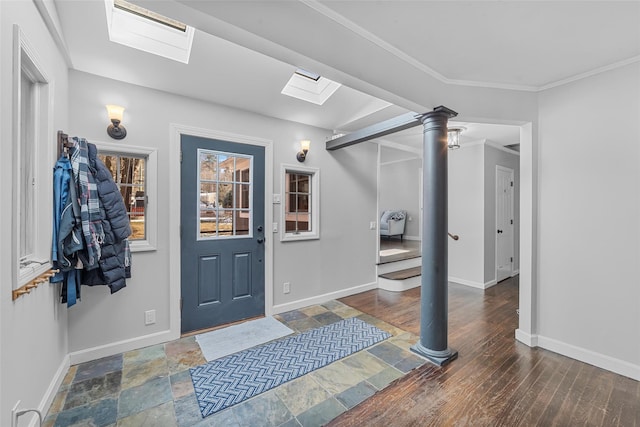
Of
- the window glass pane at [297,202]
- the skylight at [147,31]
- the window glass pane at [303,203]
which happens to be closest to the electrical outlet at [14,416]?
the skylight at [147,31]

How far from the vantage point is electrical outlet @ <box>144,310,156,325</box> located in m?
2.61

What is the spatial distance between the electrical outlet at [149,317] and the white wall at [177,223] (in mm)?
37

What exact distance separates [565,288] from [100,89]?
4.54 m

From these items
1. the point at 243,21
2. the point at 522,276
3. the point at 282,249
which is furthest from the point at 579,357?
the point at 243,21

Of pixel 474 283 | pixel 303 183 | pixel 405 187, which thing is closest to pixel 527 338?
pixel 474 283

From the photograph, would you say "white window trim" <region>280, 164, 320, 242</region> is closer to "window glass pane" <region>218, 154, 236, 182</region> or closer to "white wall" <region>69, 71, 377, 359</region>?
"white wall" <region>69, 71, 377, 359</region>

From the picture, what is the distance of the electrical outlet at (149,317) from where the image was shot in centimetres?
261

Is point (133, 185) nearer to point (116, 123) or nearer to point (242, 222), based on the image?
point (116, 123)

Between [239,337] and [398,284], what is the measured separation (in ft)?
8.37

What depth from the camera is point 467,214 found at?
15.4 feet

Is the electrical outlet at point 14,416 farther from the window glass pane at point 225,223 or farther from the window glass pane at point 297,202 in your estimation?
the window glass pane at point 297,202

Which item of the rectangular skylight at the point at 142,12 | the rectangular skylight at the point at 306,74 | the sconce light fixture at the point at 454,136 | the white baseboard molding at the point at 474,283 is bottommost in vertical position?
the white baseboard molding at the point at 474,283

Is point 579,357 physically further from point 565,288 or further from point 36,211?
point 36,211

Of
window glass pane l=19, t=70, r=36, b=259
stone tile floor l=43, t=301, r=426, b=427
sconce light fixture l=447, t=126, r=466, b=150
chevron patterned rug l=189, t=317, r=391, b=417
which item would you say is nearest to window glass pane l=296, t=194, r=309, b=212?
chevron patterned rug l=189, t=317, r=391, b=417
